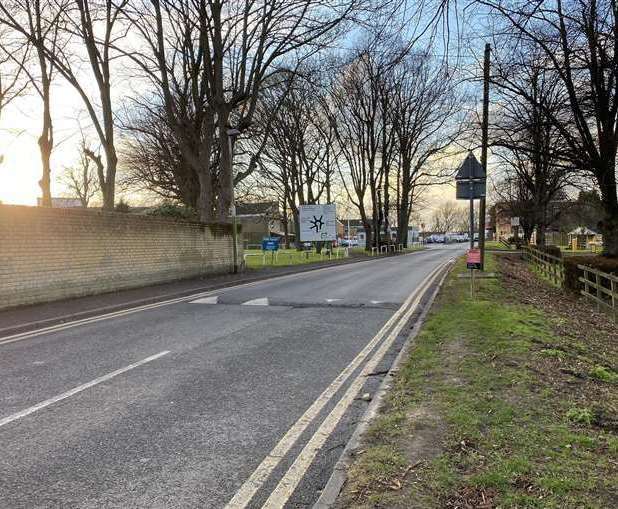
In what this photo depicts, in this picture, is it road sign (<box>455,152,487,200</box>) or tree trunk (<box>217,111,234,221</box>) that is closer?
road sign (<box>455,152,487,200</box>)

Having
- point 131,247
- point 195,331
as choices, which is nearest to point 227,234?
point 131,247

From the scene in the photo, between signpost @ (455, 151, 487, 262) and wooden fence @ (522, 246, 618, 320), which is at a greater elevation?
signpost @ (455, 151, 487, 262)

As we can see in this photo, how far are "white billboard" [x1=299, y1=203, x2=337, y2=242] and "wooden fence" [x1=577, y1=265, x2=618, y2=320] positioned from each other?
2062 cm

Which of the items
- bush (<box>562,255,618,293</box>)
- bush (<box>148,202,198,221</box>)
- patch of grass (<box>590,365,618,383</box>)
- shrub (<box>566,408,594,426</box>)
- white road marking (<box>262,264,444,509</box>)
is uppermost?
bush (<box>148,202,198,221</box>)

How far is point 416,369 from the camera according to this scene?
6082mm

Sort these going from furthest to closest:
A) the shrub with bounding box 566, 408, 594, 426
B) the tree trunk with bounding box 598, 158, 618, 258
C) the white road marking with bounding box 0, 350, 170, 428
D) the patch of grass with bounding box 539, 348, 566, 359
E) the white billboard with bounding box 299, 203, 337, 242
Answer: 1. the white billboard with bounding box 299, 203, 337, 242
2. the tree trunk with bounding box 598, 158, 618, 258
3. the patch of grass with bounding box 539, 348, 566, 359
4. the white road marking with bounding box 0, 350, 170, 428
5. the shrub with bounding box 566, 408, 594, 426

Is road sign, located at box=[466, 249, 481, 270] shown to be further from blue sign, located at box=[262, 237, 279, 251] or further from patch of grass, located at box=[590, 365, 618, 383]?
blue sign, located at box=[262, 237, 279, 251]

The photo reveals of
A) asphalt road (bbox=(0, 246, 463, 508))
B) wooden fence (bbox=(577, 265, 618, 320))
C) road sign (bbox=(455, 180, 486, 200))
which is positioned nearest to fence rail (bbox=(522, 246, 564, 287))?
wooden fence (bbox=(577, 265, 618, 320))

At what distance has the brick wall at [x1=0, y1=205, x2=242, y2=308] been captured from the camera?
459 inches

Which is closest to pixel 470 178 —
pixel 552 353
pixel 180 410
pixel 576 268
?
pixel 576 268

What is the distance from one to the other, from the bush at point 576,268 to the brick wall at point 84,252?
12.9m

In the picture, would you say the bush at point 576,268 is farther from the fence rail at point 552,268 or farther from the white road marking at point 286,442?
the white road marking at point 286,442

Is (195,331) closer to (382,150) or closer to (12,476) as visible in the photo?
(12,476)

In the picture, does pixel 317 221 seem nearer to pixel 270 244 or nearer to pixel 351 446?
pixel 270 244
